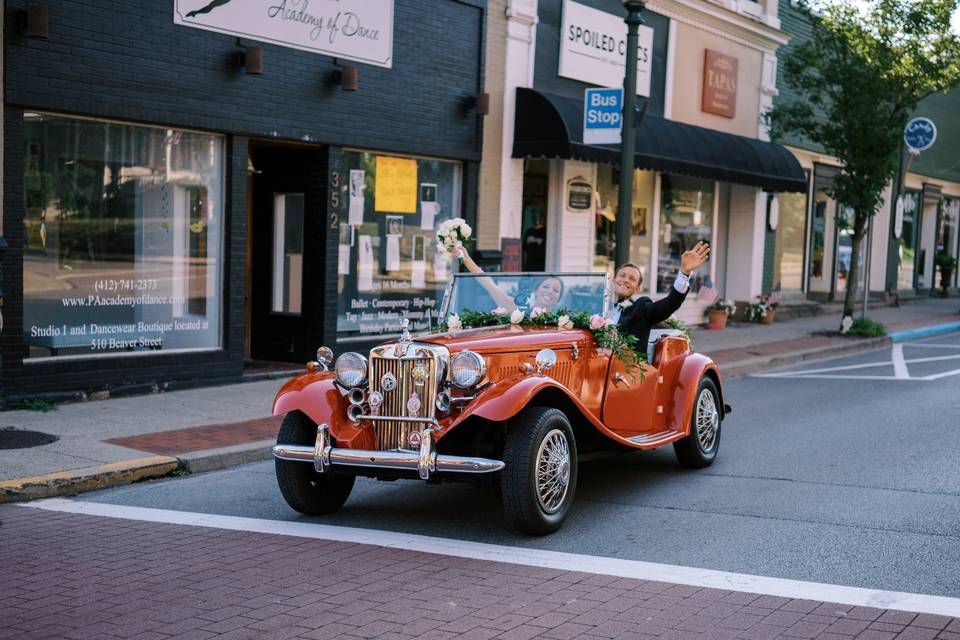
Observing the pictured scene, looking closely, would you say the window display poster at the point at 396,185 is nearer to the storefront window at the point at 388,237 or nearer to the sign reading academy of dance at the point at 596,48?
the storefront window at the point at 388,237

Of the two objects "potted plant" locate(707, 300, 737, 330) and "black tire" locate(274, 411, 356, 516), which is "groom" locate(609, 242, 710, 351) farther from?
"potted plant" locate(707, 300, 737, 330)

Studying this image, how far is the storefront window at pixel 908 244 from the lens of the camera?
29.3m

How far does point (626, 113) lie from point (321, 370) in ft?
24.8

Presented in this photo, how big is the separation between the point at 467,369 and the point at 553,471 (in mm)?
810

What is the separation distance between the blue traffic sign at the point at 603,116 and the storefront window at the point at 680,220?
5682mm

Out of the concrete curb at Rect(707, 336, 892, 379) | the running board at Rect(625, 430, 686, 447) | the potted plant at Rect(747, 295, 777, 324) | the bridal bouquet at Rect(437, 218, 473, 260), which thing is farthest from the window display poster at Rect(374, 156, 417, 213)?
the potted plant at Rect(747, 295, 777, 324)

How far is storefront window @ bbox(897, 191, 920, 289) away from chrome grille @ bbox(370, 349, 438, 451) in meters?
25.5

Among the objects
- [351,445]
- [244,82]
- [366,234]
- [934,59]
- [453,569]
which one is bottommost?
[453,569]

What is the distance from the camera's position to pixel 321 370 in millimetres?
7137

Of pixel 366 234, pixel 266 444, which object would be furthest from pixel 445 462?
pixel 366 234

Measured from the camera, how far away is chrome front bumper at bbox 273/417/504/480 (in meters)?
5.98

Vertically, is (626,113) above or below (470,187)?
above

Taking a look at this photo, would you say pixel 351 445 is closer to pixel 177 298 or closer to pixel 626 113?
pixel 177 298

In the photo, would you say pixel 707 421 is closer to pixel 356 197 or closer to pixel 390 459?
pixel 390 459
